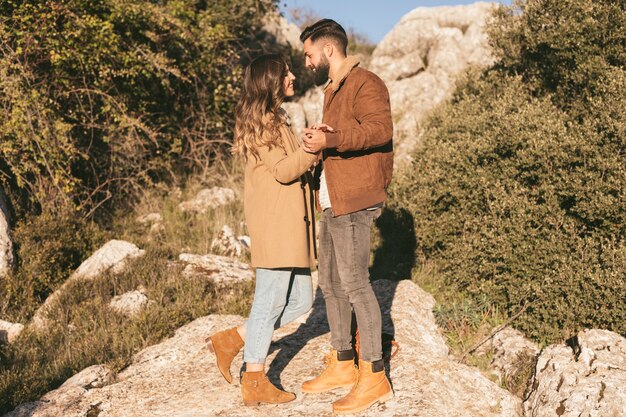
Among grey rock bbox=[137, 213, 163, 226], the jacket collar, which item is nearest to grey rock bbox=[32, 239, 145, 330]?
grey rock bbox=[137, 213, 163, 226]

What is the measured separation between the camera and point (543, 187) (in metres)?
6.46

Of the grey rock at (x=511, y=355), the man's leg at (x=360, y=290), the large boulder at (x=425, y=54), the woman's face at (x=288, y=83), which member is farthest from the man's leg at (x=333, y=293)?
the large boulder at (x=425, y=54)

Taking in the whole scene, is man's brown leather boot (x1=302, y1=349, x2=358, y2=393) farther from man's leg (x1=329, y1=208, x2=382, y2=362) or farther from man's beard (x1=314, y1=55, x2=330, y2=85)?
man's beard (x1=314, y1=55, x2=330, y2=85)

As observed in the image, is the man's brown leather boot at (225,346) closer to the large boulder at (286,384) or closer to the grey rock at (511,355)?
the large boulder at (286,384)

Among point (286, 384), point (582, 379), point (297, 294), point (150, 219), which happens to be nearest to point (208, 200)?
point (150, 219)

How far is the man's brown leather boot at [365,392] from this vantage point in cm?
376

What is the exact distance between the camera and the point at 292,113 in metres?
13.9

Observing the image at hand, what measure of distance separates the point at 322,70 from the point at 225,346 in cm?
208

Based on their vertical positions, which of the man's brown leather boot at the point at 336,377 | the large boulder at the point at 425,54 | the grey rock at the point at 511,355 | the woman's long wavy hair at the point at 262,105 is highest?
the large boulder at the point at 425,54

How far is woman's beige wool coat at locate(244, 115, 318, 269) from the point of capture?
12.3 feet

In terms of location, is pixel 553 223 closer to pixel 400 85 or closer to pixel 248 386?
pixel 248 386

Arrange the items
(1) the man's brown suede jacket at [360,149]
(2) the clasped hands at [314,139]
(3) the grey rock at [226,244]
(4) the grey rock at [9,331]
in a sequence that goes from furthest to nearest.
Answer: (3) the grey rock at [226,244] < (4) the grey rock at [9,331] < (1) the man's brown suede jacket at [360,149] < (2) the clasped hands at [314,139]

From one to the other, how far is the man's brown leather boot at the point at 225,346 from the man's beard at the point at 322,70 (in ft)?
6.25

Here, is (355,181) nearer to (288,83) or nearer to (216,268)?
(288,83)
